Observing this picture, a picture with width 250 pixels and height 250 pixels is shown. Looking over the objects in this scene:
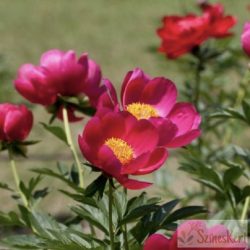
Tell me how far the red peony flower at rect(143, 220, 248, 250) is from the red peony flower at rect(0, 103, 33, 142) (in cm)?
34

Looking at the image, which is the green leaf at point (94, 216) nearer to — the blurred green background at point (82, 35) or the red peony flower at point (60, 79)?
the red peony flower at point (60, 79)

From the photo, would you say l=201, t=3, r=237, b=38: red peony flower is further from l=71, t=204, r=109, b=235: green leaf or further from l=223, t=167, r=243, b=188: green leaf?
l=71, t=204, r=109, b=235: green leaf

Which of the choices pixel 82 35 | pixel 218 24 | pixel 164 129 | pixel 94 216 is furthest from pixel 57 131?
pixel 82 35

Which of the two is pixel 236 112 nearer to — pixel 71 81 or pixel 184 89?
pixel 71 81

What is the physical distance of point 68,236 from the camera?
790 mm

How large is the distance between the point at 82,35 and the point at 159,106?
326cm

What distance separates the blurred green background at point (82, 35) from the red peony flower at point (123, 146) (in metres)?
1.60

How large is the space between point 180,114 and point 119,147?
0.38 ft

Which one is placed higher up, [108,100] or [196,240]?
[108,100]

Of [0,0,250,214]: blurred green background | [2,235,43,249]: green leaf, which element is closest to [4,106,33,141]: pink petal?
[2,235,43,249]: green leaf

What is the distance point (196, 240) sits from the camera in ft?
2.20

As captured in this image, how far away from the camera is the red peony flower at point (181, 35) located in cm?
125

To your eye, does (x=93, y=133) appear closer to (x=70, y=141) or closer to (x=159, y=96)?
(x=159, y=96)

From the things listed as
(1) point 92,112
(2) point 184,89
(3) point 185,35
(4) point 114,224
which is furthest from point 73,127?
(4) point 114,224
